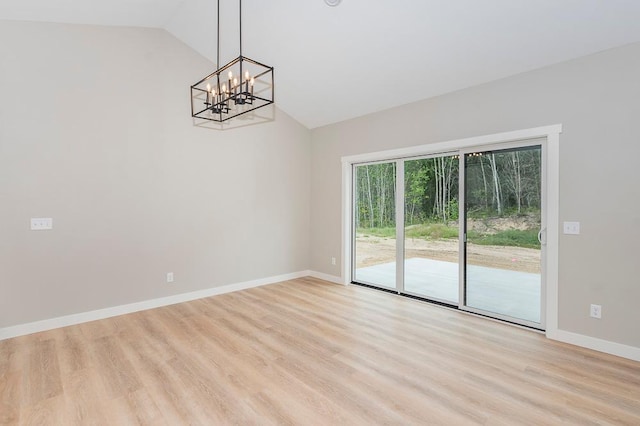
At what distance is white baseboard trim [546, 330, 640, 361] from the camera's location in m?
2.85

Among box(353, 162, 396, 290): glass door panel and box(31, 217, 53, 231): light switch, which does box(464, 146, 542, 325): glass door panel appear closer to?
box(353, 162, 396, 290): glass door panel

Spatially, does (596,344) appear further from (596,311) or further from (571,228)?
(571,228)

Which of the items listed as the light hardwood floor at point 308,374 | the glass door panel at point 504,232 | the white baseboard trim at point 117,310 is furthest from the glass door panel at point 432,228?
the white baseboard trim at point 117,310

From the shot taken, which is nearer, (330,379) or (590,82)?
(330,379)

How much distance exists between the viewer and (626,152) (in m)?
2.87

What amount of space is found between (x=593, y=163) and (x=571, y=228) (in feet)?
2.12

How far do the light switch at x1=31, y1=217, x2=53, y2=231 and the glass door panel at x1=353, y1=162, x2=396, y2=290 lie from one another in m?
4.09

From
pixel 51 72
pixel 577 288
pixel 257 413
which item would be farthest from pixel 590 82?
pixel 51 72

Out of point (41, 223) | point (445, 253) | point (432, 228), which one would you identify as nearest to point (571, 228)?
point (445, 253)

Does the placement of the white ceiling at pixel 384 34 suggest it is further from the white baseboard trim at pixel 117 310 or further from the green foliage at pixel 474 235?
the white baseboard trim at pixel 117 310

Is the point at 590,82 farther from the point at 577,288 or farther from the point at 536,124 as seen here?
the point at 577,288

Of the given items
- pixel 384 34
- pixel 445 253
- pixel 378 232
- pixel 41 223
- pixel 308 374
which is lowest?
pixel 308 374

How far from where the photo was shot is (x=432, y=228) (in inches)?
174

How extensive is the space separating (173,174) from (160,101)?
97cm
